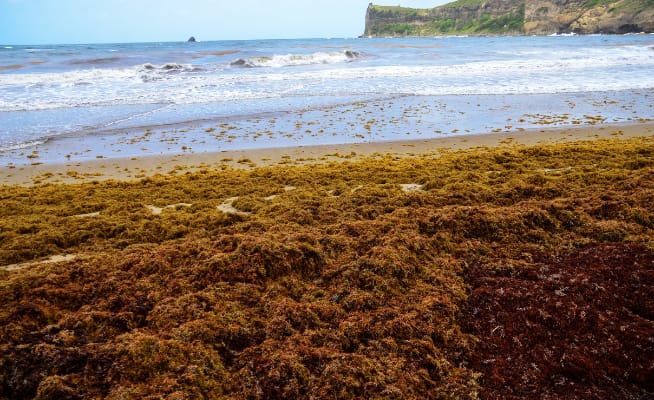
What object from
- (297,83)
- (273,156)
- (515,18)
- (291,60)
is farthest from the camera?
(515,18)

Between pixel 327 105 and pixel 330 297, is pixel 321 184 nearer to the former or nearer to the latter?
pixel 330 297

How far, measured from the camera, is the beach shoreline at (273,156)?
7.14m

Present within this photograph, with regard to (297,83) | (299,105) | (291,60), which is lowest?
(299,105)

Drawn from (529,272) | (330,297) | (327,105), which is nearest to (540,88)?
(327,105)

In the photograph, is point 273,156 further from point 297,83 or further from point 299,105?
point 297,83

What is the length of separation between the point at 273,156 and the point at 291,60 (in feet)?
84.4

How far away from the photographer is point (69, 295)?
320cm

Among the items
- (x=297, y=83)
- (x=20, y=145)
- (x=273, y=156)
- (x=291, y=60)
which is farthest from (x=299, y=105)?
(x=291, y=60)

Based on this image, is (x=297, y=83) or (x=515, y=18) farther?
(x=515, y=18)

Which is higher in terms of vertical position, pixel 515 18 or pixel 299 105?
pixel 515 18

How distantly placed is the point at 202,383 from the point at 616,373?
233cm

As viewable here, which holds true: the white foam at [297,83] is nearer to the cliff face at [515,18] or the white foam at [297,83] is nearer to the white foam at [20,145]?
the white foam at [20,145]

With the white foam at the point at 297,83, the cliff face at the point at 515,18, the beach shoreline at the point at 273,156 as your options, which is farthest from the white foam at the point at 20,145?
the cliff face at the point at 515,18

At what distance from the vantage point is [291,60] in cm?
3183
